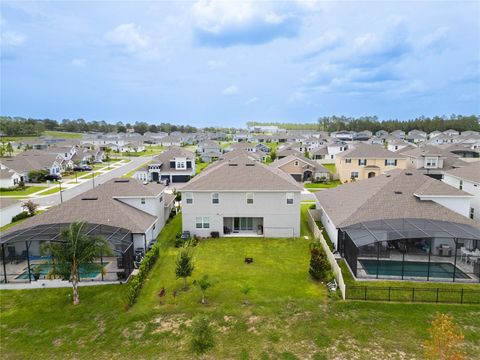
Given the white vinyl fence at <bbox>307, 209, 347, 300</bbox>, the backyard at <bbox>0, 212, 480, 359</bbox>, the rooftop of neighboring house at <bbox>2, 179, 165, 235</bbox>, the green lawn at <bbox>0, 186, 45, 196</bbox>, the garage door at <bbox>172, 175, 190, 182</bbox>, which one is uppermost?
the rooftop of neighboring house at <bbox>2, 179, 165, 235</bbox>

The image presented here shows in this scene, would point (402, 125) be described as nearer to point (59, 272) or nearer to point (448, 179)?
point (448, 179)

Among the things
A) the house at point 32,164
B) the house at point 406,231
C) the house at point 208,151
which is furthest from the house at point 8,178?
the house at point 406,231

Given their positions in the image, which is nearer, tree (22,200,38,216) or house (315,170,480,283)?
house (315,170,480,283)

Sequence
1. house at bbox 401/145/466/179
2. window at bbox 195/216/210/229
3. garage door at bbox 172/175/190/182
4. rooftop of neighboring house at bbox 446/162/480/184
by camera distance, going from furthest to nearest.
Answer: garage door at bbox 172/175/190/182 < house at bbox 401/145/466/179 < rooftop of neighboring house at bbox 446/162/480/184 < window at bbox 195/216/210/229

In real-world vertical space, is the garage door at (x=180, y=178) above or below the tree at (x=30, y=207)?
above

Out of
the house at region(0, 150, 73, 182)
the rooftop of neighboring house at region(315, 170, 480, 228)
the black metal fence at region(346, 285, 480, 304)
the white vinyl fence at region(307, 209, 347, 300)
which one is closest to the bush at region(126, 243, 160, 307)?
the white vinyl fence at region(307, 209, 347, 300)

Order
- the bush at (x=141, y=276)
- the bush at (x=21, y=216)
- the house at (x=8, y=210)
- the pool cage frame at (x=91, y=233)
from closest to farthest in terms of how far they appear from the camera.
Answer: the bush at (x=141, y=276)
the pool cage frame at (x=91, y=233)
the house at (x=8, y=210)
the bush at (x=21, y=216)

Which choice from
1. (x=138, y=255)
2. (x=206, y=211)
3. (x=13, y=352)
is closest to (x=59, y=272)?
(x=13, y=352)

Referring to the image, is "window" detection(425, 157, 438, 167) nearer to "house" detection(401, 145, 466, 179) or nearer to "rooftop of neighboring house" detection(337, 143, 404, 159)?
"house" detection(401, 145, 466, 179)

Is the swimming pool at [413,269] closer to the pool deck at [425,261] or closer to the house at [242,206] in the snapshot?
the pool deck at [425,261]
